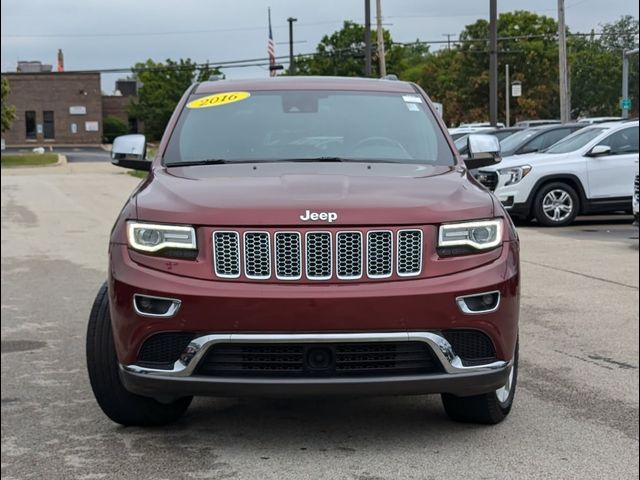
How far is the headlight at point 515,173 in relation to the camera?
47.6 ft

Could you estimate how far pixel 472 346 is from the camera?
3.82 m

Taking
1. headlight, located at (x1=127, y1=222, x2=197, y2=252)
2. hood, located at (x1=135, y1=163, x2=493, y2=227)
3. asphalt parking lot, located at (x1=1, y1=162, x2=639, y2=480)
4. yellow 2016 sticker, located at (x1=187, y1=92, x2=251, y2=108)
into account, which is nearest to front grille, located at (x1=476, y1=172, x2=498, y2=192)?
asphalt parking lot, located at (x1=1, y1=162, x2=639, y2=480)

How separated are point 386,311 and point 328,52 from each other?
397cm

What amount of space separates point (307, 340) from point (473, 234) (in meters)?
0.86

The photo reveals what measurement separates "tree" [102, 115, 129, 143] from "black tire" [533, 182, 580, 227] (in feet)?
257

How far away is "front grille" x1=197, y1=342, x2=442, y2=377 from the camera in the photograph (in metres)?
3.71

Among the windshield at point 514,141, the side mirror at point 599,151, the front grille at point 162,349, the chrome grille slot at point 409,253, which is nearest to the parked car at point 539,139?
the windshield at point 514,141

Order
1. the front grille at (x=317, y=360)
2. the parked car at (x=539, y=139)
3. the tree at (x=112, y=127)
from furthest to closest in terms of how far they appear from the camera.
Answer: the tree at (x=112, y=127)
the parked car at (x=539, y=139)
the front grille at (x=317, y=360)

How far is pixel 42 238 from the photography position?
14.0m

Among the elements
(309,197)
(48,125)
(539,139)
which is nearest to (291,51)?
(309,197)

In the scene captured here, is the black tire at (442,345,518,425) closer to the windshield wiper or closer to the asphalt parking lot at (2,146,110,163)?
the windshield wiper

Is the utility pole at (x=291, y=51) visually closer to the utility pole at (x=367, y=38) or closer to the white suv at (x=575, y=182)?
the utility pole at (x=367, y=38)

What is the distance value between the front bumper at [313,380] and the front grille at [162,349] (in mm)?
29

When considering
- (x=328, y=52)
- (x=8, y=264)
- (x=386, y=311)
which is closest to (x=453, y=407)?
(x=386, y=311)
